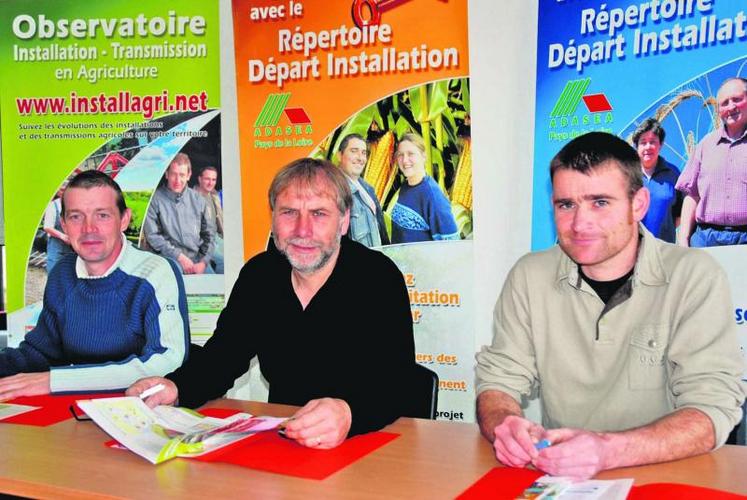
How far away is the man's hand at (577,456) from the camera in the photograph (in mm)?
1654

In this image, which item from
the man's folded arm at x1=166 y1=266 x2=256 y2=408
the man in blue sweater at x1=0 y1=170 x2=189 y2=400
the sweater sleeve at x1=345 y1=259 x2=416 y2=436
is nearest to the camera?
the sweater sleeve at x1=345 y1=259 x2=416 y2=436

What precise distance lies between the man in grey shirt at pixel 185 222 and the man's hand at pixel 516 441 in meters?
2.66

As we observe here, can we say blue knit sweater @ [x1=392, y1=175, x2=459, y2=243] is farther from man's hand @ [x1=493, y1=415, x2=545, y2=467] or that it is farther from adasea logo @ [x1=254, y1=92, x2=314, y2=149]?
man's hand @ [x1=493, y1=415, x2=545, y2=467]

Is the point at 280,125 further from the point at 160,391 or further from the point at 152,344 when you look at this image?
the point at 160,391

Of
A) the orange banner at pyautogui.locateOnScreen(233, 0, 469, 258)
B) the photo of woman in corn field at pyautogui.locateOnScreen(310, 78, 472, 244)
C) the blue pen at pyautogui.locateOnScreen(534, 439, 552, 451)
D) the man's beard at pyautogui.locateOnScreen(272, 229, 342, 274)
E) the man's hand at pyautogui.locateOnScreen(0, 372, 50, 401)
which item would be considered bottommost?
the man's hand at pyautogui.locateOnScreen(0, 372, 50, 401)

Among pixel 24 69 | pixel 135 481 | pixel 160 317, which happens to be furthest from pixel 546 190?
pixel 24 69

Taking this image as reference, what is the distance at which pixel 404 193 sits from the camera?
148 inches

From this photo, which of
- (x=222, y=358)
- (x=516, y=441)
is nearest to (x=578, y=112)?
(x=222, y=358)

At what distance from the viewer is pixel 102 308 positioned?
9.45 ft

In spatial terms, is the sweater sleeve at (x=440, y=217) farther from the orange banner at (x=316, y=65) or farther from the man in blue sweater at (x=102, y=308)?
the man in blue sweater at (x=102, y=308)

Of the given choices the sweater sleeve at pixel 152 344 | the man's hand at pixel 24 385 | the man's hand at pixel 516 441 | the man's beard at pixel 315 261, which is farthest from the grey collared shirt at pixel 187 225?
the man's hand at pixel 516 441

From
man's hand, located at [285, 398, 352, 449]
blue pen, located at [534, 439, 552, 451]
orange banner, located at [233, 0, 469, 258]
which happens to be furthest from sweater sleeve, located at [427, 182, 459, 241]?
blue pen, located at [534, 439, 552, 451]

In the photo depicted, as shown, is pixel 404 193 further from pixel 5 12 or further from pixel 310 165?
pixel 5 12

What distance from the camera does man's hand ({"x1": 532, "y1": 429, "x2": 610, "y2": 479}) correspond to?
1.65m
